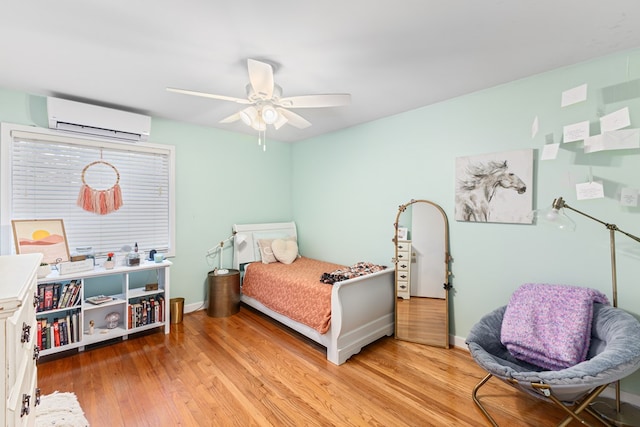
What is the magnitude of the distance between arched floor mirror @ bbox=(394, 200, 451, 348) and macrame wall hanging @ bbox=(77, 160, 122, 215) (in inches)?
125

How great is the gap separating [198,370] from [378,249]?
7.31 feet

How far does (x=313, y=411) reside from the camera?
1981 mm

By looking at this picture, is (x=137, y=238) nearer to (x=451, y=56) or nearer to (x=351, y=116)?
(x=351, y=116)

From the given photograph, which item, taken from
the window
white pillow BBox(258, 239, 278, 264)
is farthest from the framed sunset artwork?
white pillow BBox(258, 239, 278, 264)

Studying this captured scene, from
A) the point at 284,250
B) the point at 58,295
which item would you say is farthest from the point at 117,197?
the point at 284,250

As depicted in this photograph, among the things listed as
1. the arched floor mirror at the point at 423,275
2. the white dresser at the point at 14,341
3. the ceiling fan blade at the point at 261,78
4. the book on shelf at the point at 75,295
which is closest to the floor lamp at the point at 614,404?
the arched floor mirror at the point at 423,275

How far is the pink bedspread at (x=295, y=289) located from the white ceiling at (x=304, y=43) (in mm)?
1892

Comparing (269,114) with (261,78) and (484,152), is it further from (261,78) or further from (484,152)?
(484,152)

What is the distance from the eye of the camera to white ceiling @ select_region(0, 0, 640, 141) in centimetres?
158

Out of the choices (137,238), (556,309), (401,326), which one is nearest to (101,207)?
(137,238)

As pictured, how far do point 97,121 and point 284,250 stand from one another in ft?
8.32

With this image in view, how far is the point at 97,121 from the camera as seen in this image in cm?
291

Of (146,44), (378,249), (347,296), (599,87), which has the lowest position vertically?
(347,296)

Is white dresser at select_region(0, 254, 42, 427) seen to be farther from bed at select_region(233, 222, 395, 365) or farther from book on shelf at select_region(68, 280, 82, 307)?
bed at select_region(233, 222, 395, 365)
